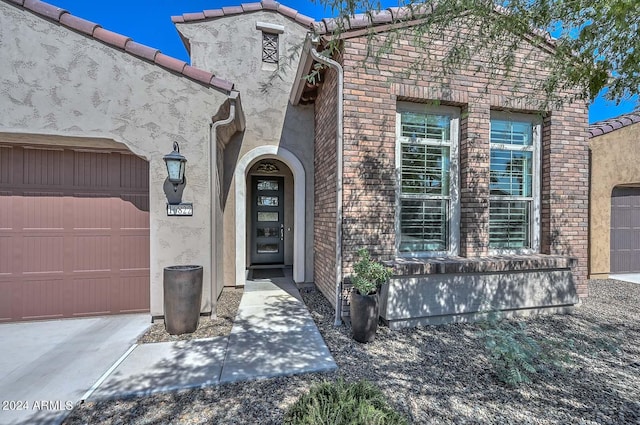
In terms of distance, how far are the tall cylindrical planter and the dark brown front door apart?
4134mm

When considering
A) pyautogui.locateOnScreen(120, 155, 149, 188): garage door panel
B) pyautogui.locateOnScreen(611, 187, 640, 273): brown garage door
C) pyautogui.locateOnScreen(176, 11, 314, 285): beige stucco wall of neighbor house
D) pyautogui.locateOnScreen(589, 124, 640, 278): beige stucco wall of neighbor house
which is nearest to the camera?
pyautogui.locateOnScreen(120, 155, 149, 188): garage door panel

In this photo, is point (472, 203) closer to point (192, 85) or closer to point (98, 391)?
point (192, 85)

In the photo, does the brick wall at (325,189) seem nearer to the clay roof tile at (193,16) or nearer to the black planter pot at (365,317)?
the black planter pot at (365,317)

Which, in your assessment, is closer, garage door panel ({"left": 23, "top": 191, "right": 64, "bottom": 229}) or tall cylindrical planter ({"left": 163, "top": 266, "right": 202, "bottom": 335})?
tall cylindrical planter ({"left": 163, "top": 266, "right": 202, "bottom": 335})

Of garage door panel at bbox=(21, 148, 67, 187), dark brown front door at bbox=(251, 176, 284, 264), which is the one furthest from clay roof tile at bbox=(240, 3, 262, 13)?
garage door panel at bbox=(21, 148, 67, 187)

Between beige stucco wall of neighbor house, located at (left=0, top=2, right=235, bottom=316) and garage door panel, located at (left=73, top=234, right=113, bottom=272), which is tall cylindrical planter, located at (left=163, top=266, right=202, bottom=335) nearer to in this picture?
beige stucco wall of neighbor house, located at (left=0, top=2, right=235, bottom=316)

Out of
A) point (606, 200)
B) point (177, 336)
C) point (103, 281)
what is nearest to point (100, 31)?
point (103, 281)

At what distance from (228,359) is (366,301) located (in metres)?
1.73

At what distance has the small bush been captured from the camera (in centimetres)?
167

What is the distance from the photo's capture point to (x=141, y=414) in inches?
91.2

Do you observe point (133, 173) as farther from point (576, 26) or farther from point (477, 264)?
point (576, 26)

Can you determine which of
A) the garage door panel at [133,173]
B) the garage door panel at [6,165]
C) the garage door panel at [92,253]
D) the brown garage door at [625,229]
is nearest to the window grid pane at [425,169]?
the garage door panel at [133,173]

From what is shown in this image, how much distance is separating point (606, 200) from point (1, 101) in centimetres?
1181

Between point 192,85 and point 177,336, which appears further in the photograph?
point 192,85
